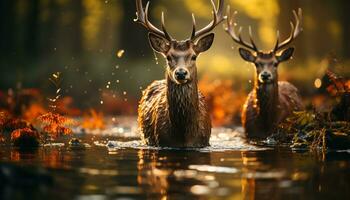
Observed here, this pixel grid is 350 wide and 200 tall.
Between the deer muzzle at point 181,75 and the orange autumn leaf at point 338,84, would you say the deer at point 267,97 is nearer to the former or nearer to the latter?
the orange autumn leaf at point 338,84

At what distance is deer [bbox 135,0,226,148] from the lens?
1323 cm

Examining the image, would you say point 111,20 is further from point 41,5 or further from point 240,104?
point 240,104

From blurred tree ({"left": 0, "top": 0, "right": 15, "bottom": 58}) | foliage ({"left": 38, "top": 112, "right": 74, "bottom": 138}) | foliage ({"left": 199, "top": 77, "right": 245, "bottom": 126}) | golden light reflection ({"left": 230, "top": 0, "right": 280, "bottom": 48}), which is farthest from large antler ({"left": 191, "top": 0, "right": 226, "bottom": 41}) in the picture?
golden light reflection ({"left": 230, "top": 0, "right": 280, "bottom": 48})

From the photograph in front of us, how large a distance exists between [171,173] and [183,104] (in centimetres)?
327

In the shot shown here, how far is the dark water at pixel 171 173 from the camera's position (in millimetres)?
8523

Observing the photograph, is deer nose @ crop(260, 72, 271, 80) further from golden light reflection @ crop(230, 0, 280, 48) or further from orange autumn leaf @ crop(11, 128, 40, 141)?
golden light reflection @ crop(230, 0, 280, 48)

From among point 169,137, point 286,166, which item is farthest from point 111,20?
point 286,166

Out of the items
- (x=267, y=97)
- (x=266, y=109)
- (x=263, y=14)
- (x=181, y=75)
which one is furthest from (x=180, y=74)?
(x=263, y=14)

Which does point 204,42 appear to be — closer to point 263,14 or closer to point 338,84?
point 338,84

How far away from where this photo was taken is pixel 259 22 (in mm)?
43312

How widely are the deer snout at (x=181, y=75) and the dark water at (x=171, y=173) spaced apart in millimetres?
978

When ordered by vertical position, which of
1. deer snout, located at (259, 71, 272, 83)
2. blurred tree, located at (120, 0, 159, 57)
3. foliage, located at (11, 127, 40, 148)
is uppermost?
blurred tree, located at (120, 0, 159, 57)

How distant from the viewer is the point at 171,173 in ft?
33.2

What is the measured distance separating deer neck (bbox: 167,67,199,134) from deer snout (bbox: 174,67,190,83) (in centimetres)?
31
